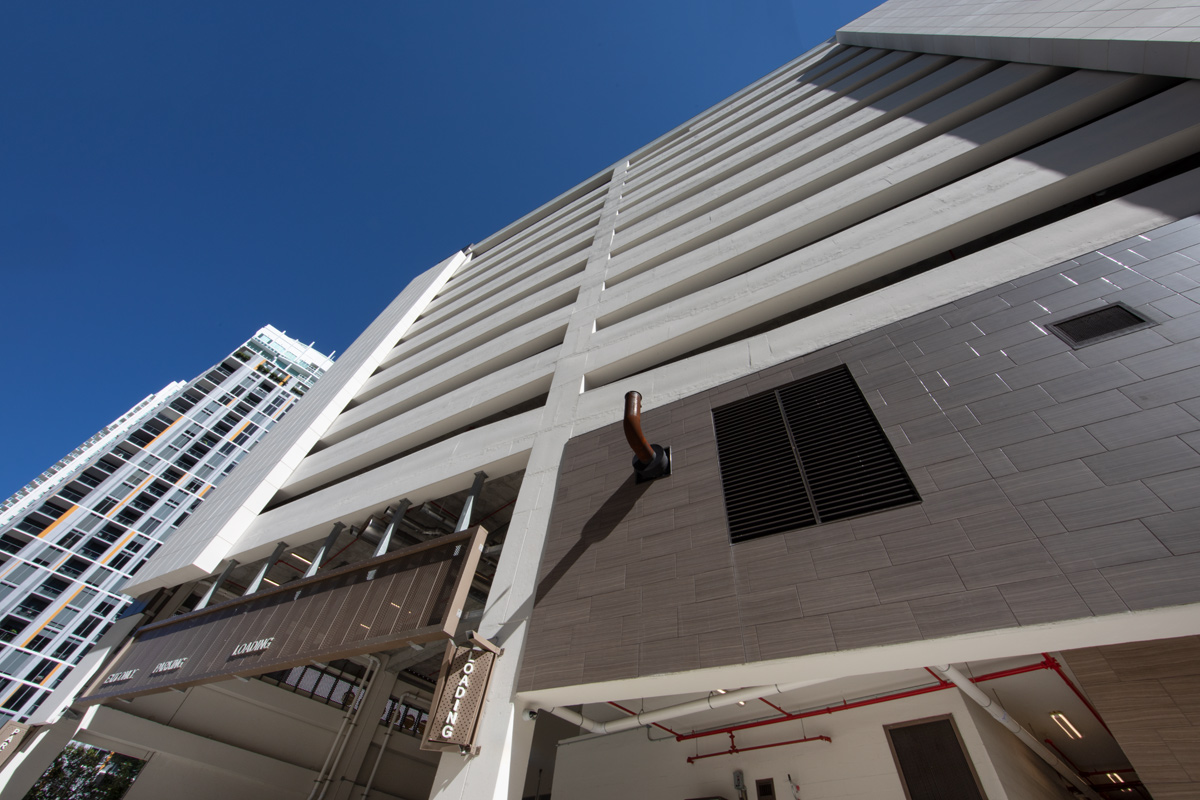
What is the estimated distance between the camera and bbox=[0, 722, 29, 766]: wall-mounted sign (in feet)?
30.8

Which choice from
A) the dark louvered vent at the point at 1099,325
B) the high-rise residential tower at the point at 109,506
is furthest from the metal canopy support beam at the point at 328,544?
the high-rise residential tower at the point at 109,506

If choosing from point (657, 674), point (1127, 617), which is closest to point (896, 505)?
point (1127, 617)

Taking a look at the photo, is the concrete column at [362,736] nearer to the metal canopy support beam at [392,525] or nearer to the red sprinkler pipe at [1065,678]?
the metal canopy support beam at [392,525]

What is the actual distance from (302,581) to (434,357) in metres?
8.47

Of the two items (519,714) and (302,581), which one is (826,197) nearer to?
(519,714)

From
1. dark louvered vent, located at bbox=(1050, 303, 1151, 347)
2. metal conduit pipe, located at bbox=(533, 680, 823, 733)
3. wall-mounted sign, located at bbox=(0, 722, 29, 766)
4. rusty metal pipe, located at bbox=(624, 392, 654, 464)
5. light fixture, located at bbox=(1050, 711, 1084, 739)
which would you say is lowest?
wall-mounted sign, located at bbox=(0, 722, 29, 766)

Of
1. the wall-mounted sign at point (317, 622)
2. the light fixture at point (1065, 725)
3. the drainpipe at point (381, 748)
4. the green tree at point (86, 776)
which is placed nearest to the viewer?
the wall-mounted sign at point (317, 622)

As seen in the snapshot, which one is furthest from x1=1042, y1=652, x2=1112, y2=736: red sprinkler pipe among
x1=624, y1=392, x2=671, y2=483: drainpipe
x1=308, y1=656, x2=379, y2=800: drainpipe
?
x1=308, y1=656, x2=379, y2=800: drainpipe

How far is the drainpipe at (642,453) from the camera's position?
630 cm

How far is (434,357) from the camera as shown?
1639 cm

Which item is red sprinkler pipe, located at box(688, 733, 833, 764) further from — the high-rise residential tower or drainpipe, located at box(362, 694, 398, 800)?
the high-rise residential tower

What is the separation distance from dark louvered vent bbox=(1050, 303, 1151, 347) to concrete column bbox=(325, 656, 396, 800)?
42.4ft

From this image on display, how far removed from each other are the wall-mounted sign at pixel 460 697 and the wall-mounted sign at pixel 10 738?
395 inches

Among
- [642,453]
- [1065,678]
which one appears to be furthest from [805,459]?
[1065,678]
